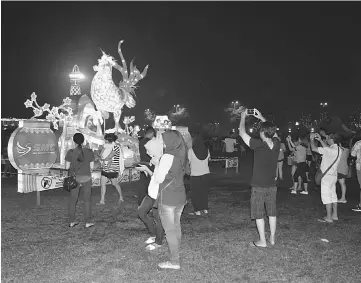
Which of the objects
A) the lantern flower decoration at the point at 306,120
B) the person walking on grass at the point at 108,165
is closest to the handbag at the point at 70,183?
the person walking on grass at the point at 108,165

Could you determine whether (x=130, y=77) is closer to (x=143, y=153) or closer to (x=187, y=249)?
(x=143, y=153)

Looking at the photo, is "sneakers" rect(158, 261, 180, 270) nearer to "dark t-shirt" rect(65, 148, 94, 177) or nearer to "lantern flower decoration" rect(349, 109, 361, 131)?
"dark t-shirt" rect(65, 148, 94, 177)

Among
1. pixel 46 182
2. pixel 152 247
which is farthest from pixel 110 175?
pixel 152 247

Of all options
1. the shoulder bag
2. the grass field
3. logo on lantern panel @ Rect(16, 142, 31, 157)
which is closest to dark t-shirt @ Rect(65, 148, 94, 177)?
the shoulder bag

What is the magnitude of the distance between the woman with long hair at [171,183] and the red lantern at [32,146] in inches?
273

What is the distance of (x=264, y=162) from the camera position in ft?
16.9

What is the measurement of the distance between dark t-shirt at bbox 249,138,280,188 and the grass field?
3.50 ft

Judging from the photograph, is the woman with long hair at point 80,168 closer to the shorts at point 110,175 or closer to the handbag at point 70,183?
the handbag at point 70,183

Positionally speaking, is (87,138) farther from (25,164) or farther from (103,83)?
(25,164)

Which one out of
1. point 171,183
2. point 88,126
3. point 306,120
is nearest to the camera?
point 171,183

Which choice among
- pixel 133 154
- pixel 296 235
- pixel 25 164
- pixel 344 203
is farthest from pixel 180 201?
pixel 133 154

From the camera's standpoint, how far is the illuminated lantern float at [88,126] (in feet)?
34.0

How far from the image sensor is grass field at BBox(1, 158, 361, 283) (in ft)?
14.2

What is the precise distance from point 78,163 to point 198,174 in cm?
261
